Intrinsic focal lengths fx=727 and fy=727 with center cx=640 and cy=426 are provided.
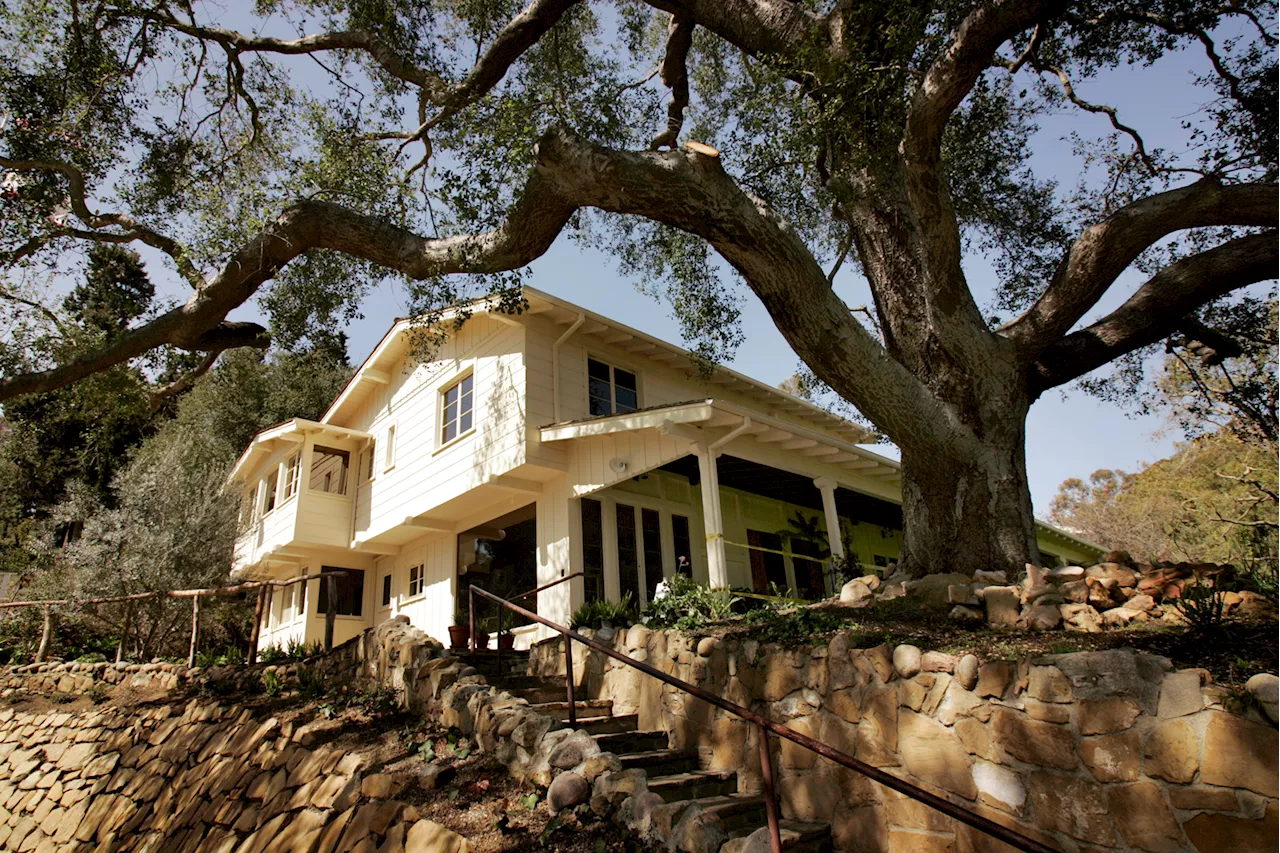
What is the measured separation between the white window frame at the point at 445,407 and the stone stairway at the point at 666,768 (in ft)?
16.1

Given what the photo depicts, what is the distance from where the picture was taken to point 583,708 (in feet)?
22.4

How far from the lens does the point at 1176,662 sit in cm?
382

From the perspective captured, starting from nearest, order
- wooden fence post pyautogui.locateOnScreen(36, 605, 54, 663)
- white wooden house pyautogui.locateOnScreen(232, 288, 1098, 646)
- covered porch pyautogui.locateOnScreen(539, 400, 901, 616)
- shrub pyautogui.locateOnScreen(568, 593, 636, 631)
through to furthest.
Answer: shrub pyautogui.locateOnScreen(568, 593, 636, 631)
covered porch pyautogui.locateOnScreen(539, 400, 901, 616)
white wooden house pyautogui.locateOnScreen(232, 288, 1098, 646)
wooden fence post pyautogui.locateOnScreen(36, 605, 54, 663)

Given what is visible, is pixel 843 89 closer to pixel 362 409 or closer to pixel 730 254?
pixel 730 254

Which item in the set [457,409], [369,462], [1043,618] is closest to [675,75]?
[457,409]

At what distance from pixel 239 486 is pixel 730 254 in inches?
531

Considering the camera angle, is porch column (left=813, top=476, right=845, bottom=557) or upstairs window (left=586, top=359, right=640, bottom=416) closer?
porch column (left=813, top=476, right=845, bottom=557)

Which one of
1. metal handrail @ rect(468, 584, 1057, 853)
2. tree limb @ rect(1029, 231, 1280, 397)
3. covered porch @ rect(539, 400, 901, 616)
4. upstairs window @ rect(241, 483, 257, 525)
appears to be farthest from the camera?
upstairs window @ rect(241, 483, 257, 525)

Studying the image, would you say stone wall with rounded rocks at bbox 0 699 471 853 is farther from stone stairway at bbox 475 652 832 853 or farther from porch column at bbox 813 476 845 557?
porch column at bbox 813 476 845 557

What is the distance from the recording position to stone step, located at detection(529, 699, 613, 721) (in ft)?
21.9

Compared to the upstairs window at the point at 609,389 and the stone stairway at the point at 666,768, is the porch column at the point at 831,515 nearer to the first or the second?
the upstairs window at the point at 609,389

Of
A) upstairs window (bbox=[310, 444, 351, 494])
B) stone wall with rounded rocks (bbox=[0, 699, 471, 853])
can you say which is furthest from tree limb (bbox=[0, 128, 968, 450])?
upstairs window (bbox=[310, 444, 351, 494])

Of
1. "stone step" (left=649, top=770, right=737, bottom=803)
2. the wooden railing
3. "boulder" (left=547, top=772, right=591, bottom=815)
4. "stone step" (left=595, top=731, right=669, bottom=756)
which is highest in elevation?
the wooden railing

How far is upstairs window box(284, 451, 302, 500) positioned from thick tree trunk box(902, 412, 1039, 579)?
12385 mm
